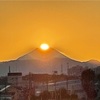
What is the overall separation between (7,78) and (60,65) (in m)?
0.35

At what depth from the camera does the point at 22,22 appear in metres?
2.05

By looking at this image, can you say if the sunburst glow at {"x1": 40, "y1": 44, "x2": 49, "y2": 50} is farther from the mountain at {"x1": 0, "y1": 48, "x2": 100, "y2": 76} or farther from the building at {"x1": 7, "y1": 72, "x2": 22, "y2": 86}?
the building at {"x1": 7, "y1": 72, "x2": 22, "y2": 86}

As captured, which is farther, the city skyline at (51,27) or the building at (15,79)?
the city skyline at (51,27)

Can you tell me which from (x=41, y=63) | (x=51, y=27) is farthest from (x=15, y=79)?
(x=51, y=27)

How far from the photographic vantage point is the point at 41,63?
6.41 feet

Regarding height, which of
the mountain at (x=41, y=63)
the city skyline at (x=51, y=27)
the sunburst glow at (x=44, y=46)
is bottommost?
the mountain at (x=41, y=63)

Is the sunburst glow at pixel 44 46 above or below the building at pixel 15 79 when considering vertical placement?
above

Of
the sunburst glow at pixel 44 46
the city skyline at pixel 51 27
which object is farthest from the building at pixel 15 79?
the sunburst glow at pixel 44 46

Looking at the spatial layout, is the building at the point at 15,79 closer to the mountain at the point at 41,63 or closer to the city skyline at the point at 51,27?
the mountain at the point at 41,63

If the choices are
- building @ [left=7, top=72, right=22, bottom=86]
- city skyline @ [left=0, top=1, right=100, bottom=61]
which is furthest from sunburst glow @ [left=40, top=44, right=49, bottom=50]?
building @ [left=7, top=72, right=22, bottom=86]

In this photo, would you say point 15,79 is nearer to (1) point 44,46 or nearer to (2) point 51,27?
(1) point 44,46

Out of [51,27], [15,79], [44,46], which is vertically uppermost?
[51,27]

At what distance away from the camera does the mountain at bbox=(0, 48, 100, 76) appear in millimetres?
1937

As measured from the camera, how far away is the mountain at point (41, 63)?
1937mm
